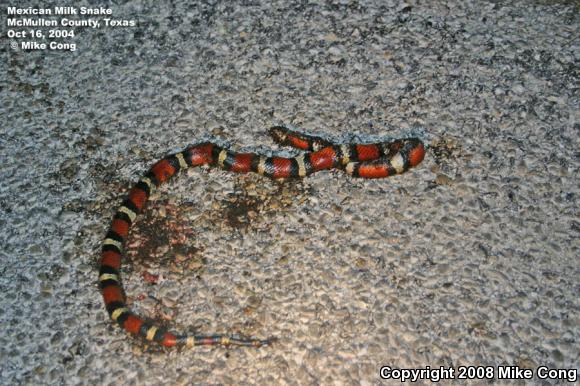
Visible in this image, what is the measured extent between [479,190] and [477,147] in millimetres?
411

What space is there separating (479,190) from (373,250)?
94 cm

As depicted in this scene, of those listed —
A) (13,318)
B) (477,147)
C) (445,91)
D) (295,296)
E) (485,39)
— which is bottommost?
(13,318)

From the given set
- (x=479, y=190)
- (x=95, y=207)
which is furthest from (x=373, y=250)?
(x=95, y=207)

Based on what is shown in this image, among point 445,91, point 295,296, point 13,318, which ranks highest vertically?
point 445,91

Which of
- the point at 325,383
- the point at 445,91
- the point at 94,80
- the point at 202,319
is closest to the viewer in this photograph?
the point at 325,383

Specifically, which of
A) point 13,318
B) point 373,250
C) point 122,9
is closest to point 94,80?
point 122,9

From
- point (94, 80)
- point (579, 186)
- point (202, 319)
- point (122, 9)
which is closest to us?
point (202, 319)

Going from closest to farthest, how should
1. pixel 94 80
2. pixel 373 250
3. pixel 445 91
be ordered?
pixel 373 250 < pixel 445 91 < pixel 94 80

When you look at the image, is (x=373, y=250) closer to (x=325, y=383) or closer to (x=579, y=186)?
(x=325, y=383)

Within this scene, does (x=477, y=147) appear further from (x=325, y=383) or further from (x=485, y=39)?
(x=325, y=383)

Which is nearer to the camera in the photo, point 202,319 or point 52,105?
point 202,319

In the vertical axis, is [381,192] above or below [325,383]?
above

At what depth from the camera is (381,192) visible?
14.3 feet

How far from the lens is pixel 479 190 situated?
4312 millimetres
